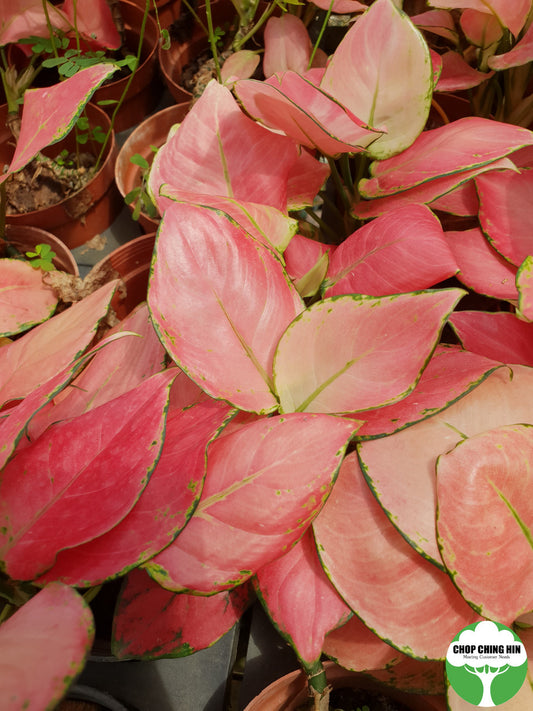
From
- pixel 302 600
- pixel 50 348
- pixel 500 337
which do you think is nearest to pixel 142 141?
pixel 50 348

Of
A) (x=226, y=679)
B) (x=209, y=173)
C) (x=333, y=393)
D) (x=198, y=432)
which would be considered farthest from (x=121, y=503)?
(x=226, y=679)

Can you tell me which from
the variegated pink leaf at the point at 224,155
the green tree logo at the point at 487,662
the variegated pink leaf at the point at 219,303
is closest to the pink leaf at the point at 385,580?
the green tree logo at the point at 487,662

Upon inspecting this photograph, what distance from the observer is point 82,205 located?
100 cm

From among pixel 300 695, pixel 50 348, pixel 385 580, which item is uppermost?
pixel 50 348

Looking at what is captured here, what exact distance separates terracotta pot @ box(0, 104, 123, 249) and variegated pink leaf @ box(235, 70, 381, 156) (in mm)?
509

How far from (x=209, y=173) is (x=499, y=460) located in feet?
1.41

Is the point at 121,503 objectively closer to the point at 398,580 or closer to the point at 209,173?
the point at 398,580

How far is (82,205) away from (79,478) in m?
0.72

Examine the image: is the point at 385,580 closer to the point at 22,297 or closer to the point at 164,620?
the point at 164,620

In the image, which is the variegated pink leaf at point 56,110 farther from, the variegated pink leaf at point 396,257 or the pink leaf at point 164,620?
the pink leaf at point 164,620

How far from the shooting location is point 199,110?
626 millimetres

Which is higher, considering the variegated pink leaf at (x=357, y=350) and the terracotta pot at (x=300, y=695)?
the variegated pink leaf at (x=357, y=350)

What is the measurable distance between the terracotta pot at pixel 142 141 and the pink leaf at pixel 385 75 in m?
0.47

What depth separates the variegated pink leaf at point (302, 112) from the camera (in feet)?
1.79
